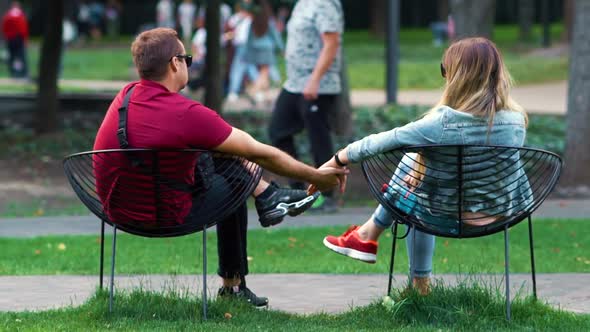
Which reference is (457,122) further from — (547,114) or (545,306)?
(547,114)

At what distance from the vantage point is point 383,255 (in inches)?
292

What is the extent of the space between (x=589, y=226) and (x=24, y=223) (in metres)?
4.54

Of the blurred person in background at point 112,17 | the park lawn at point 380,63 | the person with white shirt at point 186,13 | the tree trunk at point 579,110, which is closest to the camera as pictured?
the tree trunk at point 579,110

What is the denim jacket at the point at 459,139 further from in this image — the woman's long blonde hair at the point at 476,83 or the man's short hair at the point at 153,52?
the man's short hair at the point at 153,52

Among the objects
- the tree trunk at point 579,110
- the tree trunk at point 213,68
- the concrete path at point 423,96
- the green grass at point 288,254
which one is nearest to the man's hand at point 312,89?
the green grass at point 288,254

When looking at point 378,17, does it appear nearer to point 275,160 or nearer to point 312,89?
point 312,89

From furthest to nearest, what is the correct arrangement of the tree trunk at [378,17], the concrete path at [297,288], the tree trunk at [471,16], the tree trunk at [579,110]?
the tree trunk at [378,17] < the tree trunk at [471,16] < the tree trunk at [579,110] < the concrete path at [297,288]

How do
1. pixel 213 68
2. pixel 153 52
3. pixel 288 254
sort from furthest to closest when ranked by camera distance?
1. pixel 213 68
2. pixel 288 254
3. pixel 153 52

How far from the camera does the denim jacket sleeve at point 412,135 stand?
4938mm

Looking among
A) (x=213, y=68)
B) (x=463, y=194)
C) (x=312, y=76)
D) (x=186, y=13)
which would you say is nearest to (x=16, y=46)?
(x=186, y=13)

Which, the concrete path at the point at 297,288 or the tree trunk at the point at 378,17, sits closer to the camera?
the concrete path at the point at 297,288

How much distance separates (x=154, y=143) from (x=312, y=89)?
13.6ft

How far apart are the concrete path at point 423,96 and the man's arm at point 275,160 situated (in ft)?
38.8

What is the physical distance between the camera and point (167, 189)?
4879mm
